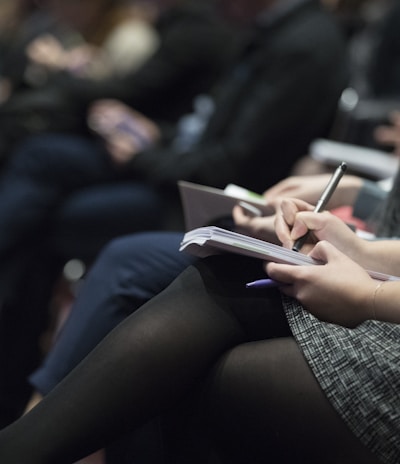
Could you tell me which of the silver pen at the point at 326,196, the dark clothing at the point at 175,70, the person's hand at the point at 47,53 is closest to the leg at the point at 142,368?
the silver pen at the point at 326,196

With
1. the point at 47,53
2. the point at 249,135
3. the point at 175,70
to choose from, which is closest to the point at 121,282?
the point at 249,135

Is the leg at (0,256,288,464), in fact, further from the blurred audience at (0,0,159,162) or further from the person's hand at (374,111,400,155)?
the blurred audience at (0,0,159,162)

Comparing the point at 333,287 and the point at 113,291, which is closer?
the point at 333,287

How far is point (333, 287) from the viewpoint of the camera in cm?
99

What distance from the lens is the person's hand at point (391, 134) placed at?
185 cm

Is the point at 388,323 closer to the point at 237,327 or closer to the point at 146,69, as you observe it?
the point at 237,327

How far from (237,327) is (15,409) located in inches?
22.2

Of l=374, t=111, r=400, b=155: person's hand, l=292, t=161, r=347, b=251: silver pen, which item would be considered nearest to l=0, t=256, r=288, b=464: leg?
l=292, t=161, r=347, b=251: silver pen

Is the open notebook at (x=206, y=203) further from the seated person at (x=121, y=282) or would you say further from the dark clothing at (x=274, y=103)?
the dark clothing at (x=274, y=103)

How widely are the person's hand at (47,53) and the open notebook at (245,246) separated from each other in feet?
5.74

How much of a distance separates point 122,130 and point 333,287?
1.42 m

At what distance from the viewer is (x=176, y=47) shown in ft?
7.73

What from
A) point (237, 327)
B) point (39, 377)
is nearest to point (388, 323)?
point (237, 327)

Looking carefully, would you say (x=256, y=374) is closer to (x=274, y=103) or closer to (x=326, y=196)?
(x=326, y=196)
